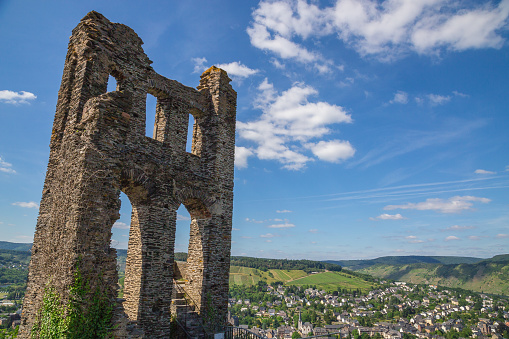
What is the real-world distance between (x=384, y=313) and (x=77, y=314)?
101168 mm

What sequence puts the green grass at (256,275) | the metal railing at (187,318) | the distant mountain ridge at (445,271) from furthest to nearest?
the distant mountain ridge at (445,271), the green grass at (256,275), the metal railing at (187,318)

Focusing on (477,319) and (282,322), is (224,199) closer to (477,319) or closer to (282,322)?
(282,322)

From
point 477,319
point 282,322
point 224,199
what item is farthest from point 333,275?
point 224,199

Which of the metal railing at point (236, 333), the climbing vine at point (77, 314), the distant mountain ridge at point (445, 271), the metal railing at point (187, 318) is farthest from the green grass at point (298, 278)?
the climbing vine at point (77, 314)

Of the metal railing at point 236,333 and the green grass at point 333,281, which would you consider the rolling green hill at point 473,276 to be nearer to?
the green grass at point 333,281

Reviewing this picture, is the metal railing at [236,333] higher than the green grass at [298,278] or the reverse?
higher

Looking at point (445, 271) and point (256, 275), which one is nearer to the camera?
point (256, 275)

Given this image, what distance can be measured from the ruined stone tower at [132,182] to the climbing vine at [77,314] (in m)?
0.09

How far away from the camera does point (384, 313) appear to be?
3570 inches

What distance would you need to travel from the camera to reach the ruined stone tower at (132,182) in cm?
806

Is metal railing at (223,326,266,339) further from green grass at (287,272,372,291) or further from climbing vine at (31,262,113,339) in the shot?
green grass at (287,272,372,291)

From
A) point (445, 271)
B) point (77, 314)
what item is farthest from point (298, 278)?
point (77, 314)

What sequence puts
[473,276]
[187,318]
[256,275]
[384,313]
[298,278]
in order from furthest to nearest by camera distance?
[473,276]
[298,278]
[256,275]
[384,313]
[187,318]

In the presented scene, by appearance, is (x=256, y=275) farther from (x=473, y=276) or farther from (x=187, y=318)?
(x=187, y=318)
